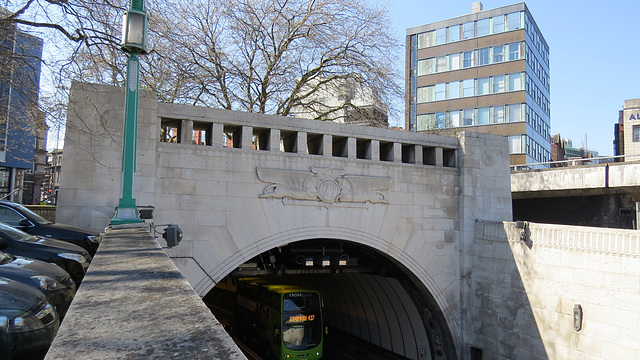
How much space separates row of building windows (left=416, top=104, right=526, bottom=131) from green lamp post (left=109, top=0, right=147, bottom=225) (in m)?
27.2

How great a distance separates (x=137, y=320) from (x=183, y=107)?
30.6ft

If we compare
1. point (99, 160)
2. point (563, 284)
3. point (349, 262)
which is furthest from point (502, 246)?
point (99, 160)

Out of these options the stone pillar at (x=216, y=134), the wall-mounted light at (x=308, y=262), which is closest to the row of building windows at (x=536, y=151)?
the wall-mounted light at (x=308, y=262)

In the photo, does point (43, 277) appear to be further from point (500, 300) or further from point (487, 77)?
point (487, 77)

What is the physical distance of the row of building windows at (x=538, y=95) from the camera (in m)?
33.5

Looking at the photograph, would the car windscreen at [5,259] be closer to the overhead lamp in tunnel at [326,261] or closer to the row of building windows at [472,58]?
the overhead lamp in tunnel at [326,261]

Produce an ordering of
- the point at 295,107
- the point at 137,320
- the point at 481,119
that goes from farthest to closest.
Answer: the point at 481,119 < the point at 295,107 < the point at 137,320

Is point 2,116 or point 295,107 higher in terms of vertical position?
point 295,107

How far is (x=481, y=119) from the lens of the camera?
112ft

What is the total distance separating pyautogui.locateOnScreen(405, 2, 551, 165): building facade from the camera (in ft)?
108

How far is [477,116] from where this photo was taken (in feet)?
112

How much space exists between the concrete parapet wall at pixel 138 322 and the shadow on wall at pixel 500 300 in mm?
11698

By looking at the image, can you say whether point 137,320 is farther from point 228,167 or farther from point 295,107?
point 295,107

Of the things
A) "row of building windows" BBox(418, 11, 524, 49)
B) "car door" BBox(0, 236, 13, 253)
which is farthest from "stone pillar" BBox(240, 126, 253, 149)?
"row of building windows" BBox(418, 11, 524, 49)
